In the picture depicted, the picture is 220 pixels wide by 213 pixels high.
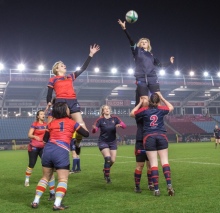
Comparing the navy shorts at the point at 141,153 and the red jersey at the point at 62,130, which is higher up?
the red jersey at the point at 62,130

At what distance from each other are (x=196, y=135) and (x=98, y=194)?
4554cm

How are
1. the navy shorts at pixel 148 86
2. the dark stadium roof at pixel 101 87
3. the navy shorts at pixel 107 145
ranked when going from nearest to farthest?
1. the navy shorts at pixel 148 86
2. the navy shorts at pixel 107 145
3. the dark stadium roof at pixel 101 87

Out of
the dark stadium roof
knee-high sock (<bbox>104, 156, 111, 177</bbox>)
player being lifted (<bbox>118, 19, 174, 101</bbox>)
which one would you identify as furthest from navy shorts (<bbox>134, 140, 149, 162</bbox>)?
the dark stadium roof

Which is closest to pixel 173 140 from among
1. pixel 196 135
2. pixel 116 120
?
pixel 196 135

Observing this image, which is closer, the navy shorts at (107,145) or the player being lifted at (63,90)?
the player being lifted at (63,90)

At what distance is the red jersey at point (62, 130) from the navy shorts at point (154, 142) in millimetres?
1719

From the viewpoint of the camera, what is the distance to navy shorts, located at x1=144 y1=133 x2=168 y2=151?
673cm

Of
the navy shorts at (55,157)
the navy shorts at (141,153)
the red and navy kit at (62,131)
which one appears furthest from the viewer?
the navy shorts at (141,153)

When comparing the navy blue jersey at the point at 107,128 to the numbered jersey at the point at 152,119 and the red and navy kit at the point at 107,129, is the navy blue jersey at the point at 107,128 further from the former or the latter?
the numbered jersey at the point at 152,119

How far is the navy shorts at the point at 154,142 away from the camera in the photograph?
6.73 metres

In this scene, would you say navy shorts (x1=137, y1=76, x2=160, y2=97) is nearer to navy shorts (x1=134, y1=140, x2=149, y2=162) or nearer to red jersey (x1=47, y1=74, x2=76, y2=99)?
navy shorts (x1=134, y1=140, x2=149, y2=162)

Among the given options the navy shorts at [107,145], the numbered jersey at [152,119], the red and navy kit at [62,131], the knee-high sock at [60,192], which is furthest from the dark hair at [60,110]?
the navy shorts at [107,145]

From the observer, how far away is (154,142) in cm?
675

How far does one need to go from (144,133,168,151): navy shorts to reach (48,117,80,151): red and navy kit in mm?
1719
